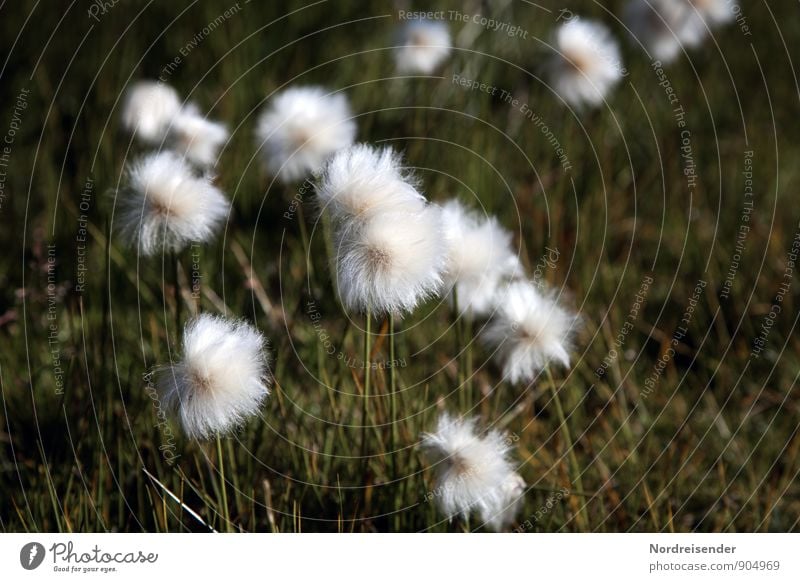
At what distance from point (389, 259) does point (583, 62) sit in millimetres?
1081

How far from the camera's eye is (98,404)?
5.21 feet

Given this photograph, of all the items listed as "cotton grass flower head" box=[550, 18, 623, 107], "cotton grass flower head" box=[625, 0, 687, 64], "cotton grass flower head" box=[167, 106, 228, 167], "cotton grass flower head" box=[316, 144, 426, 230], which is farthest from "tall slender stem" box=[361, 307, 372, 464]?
"cotton grass flower head" box=[625, 0, 687, 64]

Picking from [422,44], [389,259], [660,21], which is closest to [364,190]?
[389,259]

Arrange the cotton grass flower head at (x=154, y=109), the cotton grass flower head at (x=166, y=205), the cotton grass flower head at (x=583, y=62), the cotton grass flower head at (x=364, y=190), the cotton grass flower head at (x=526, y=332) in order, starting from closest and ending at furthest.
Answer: the cotton grass flower head at (x=364, y=190) → the cotton grass flower head at (x=166, y=205) → the cotton grass flower head at (x=526, y=332) → the cotton grass flower head at (x=154, y=109) → the cotton grass flower head at (x=583, y=62)

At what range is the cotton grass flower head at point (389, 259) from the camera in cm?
121

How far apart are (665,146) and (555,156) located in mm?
415

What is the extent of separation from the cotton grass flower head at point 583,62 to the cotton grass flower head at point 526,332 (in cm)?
79

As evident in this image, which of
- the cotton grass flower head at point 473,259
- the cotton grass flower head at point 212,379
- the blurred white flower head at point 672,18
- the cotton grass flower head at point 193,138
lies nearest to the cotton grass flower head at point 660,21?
the blurred white flower head at point 672,18

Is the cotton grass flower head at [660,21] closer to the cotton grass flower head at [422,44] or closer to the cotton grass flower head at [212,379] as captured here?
the cotton grass flower head at [422,44]

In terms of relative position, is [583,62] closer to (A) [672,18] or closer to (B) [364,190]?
(A) [672,18]
